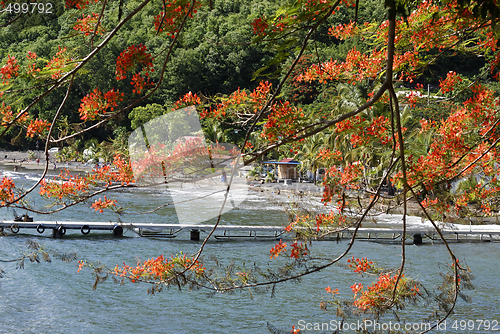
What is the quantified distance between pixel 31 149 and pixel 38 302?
175 ft

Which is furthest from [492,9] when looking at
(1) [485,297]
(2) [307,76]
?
(1) [485,297]

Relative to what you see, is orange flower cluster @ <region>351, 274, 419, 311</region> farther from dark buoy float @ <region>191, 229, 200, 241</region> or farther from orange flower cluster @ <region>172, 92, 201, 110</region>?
dark buoy float @ <region>191, 229, 200, 241</region>

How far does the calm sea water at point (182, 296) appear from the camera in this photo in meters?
9.69

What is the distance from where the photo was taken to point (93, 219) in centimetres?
2091

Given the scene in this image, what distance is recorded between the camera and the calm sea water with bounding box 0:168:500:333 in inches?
381

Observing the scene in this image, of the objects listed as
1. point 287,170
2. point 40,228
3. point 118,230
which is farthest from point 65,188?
point 287,170

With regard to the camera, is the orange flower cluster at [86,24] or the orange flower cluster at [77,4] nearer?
the orange flower cluster at [86,24]

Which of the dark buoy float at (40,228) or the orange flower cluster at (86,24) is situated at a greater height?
the orange flower cluster at (86,24)

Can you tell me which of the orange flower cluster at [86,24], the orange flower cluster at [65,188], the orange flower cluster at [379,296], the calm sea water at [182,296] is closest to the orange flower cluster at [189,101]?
the orange flower cluster at [86,24]

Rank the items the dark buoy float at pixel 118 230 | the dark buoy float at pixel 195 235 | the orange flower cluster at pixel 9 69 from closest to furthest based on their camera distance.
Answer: the orange flower cluster at pixel 9 69 → the dark buoy float at pixel 195 235 → the dark buoy float at pixel 118 230

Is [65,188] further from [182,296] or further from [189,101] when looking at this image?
[182,296]

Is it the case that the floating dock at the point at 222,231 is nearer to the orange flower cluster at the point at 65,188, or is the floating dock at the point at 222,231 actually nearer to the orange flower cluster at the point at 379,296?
the orange flower cluster at the point at 379,296

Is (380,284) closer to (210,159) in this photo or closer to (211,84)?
(210,159)

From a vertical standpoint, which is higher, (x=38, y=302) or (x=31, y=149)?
(x=31, y=149)
